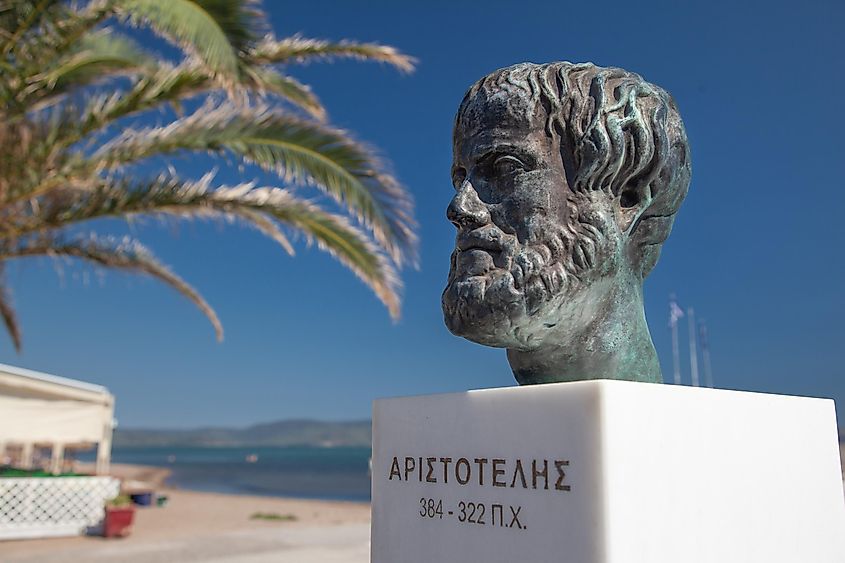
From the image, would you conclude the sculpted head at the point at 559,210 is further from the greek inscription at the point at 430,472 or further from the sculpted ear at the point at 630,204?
the greek inscription at the point at 430,472

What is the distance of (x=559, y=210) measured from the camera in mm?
2678

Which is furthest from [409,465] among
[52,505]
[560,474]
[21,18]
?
[52,505]

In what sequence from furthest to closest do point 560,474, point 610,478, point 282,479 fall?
1. point 282,479
2. point 560,474
3. point 610,478

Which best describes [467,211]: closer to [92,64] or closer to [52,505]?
[92,64]

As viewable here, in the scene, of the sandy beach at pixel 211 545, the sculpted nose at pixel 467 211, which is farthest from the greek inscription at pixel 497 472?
the sandy beach at pixel 211 545

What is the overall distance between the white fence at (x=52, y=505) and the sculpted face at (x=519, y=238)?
1039cm

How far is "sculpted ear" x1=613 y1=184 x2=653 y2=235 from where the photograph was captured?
2781 mm

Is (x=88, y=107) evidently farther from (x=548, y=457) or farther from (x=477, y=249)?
(x=548, y=457)

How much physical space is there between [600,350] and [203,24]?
441 cm

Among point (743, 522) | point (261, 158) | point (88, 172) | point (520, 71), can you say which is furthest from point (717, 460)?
point (88, 172)

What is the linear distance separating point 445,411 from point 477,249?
60cm

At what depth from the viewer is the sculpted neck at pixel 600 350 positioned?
9.05 ft

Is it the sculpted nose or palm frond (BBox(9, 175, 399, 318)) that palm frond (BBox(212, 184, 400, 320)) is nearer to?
palm frond (BBox(9, 175, 399, 318))

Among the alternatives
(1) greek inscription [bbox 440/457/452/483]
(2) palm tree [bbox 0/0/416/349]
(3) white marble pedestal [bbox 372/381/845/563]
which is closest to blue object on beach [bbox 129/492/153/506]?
(2) palm tree [bbox 0/0/416/349]
